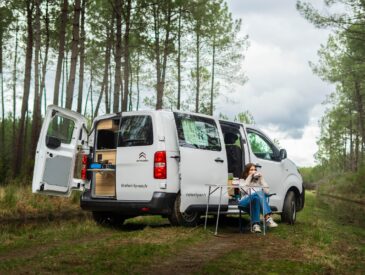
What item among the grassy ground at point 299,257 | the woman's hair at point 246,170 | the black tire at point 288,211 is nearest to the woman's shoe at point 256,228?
the grassy ground at point 299,257

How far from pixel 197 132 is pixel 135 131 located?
47.5 inches

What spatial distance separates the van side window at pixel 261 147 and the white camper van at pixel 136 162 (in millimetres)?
880

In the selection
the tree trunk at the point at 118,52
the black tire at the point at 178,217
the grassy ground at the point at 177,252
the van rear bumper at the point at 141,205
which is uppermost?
the tree trunk at the point at 118,52

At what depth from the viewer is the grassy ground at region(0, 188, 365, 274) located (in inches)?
238

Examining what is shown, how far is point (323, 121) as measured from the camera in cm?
6412

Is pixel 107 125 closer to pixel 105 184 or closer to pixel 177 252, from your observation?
pixel 105 184

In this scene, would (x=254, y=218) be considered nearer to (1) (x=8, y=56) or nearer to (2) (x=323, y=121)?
(1) (x=8, y=56)

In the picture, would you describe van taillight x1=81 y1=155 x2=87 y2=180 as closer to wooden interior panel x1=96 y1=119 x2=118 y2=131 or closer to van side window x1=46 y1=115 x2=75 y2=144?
van side window x1=46 y1=115 x2=75 y2=144

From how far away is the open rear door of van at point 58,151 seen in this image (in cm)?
929

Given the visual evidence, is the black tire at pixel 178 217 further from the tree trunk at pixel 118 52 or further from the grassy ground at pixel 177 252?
the tree trunk at pixel 118 52

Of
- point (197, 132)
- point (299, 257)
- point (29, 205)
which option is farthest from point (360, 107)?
point (299, 257)

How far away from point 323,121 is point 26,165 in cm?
5131

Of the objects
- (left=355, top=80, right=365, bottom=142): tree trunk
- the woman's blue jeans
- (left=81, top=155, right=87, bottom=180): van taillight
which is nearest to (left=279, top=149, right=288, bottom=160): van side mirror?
the woman's blue jeans

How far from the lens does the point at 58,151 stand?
9.48 m
